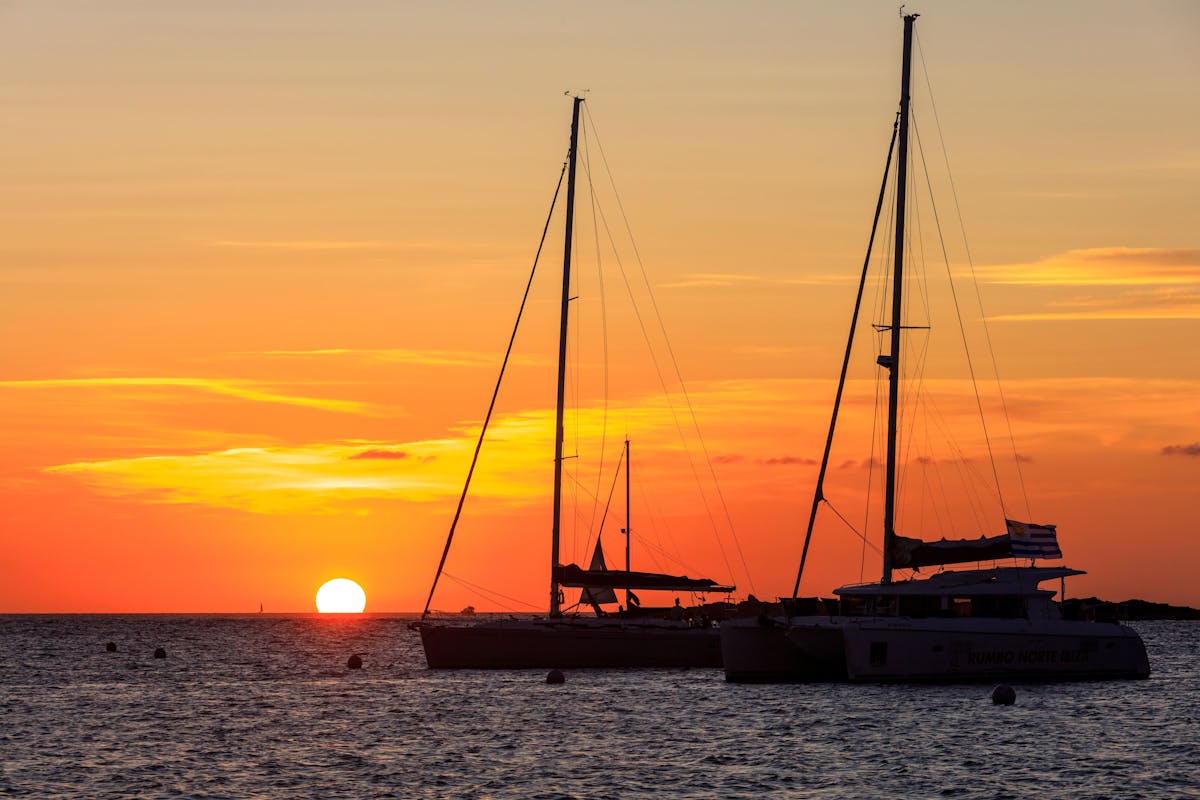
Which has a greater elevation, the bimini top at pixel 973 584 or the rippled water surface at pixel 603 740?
the bimini top at pixel 973 584

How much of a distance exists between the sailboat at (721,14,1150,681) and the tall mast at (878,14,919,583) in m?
0.04

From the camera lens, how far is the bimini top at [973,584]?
6144 cm

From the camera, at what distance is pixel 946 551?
6306cm

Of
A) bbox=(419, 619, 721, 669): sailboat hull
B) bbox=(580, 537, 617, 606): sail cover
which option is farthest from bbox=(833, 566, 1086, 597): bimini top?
bbox=(580, 537, 617, 606): sail cover

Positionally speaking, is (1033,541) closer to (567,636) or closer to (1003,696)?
(1003,696)

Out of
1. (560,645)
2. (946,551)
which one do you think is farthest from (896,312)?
(560,645)

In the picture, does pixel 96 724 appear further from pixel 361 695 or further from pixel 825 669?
pixel 825 669

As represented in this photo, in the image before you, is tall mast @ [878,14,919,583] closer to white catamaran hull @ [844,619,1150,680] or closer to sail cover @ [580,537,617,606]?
white catamaran hull @ [844,619,1150,680]

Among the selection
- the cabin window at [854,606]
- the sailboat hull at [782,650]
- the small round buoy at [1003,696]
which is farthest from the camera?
the cabin window at [854,606]

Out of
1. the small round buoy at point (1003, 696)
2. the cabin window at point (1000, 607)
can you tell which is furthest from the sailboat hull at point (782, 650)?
the small round buoy at point (1003, 696)

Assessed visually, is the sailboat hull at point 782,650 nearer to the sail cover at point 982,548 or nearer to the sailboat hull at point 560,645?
the sail cover at point 982,548

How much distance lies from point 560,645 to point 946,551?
63.4ft

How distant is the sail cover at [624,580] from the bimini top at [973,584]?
15669mm

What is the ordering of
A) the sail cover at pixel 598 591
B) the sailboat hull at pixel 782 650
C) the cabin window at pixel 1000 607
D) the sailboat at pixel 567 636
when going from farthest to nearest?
the sail cover at pixel 598 591
the sailboat at pixel 567 636
the cabin window at pixel 1000 607
the sailboat hull at pixel 782 650
